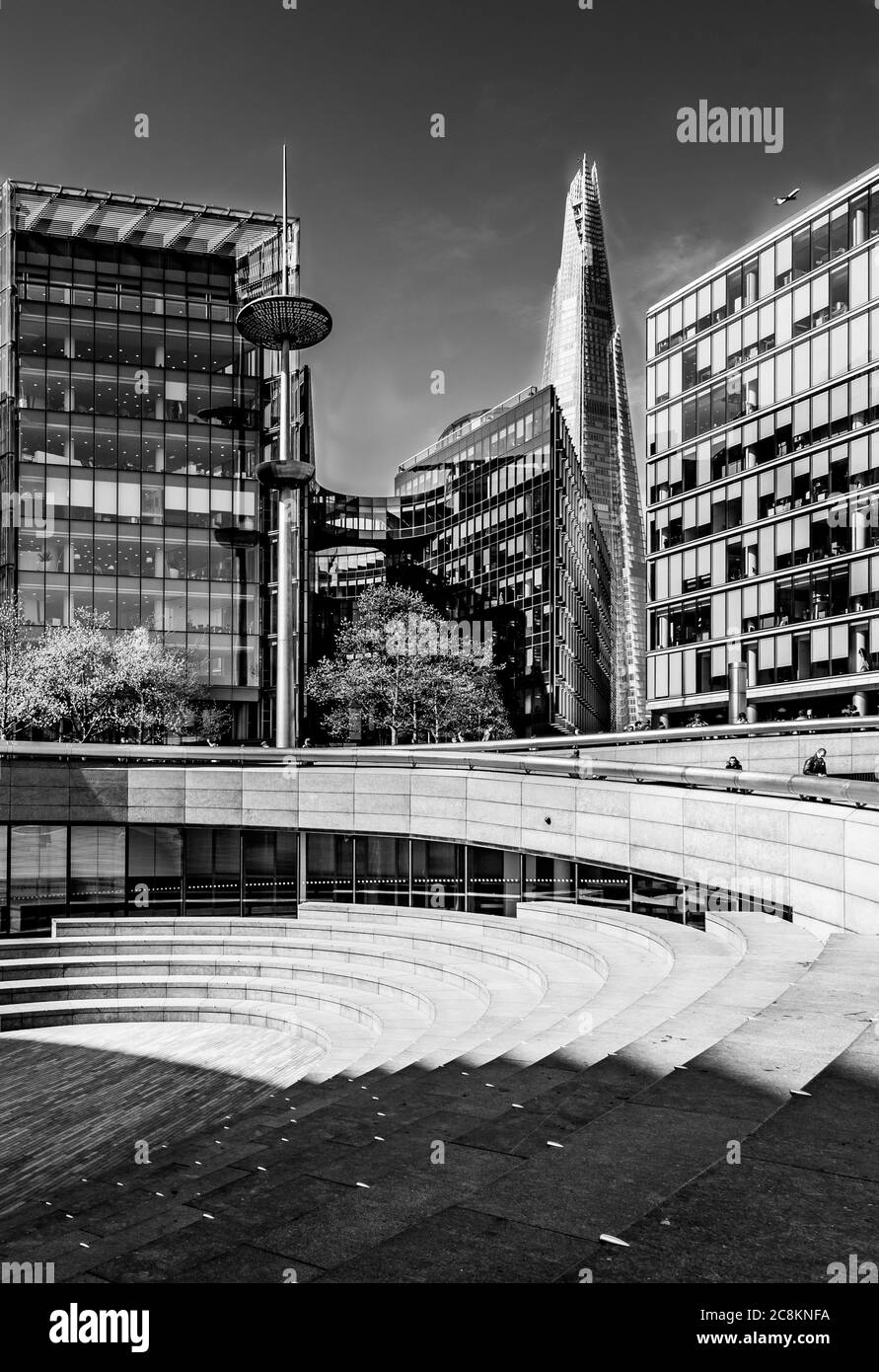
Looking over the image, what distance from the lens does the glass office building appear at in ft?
245

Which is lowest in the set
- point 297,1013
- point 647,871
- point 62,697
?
point 297,1013

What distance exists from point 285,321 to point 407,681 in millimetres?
27002

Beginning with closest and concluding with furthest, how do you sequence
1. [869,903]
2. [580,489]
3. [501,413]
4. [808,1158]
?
[808,1158], [869,903], [501,413], [580,489]

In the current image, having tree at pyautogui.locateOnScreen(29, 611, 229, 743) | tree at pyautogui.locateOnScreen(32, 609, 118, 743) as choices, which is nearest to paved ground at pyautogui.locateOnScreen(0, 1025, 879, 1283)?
tree at pyautogui.locateOnScreen(32, 609, 118, 743)

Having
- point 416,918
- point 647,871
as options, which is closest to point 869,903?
point 647,871

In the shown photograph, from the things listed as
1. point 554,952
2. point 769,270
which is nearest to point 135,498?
point 769,270

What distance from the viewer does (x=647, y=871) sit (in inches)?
777

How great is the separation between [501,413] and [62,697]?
6306 cm

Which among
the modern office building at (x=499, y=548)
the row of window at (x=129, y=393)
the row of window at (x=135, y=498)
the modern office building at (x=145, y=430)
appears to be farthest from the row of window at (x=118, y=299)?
the modern office building at (x=499, y=548)

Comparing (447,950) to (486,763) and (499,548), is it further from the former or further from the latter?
(499,548)

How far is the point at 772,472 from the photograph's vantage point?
65.5 metres

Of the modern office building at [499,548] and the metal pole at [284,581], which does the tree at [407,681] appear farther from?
the modern office building at [499,548]

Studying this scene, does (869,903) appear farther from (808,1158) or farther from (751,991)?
(808,1158)

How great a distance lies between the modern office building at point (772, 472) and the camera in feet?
194
